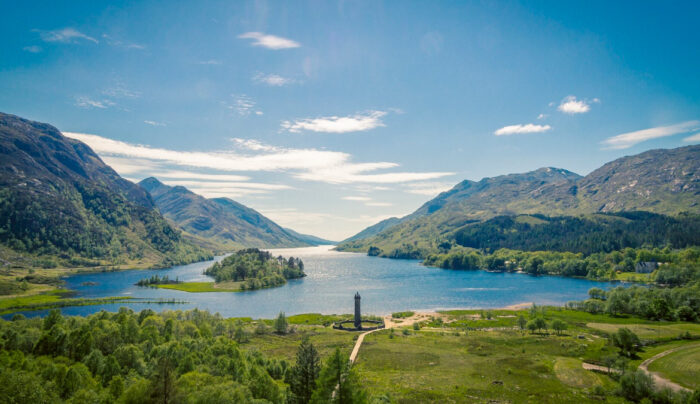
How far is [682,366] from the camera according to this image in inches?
2704

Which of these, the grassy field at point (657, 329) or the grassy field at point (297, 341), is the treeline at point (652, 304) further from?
the grassy field at point (297, 341)

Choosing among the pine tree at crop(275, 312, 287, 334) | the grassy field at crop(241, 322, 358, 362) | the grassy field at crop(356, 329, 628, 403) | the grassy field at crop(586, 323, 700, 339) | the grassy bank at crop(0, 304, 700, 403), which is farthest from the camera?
the pine tree at crop(275, 312, 287, 334)

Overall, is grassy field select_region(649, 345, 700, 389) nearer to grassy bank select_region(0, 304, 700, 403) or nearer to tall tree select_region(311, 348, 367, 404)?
grassy bank select_region(0, 304, 700, 403)

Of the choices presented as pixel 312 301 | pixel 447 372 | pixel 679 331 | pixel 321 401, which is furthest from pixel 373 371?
pixel 312 301

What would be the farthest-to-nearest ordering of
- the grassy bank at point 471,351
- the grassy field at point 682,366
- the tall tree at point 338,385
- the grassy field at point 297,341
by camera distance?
the grassy field at point 297,341 < the grassy field at point 682,366 < the grassy bank at point 471,351 < the tall tree at point 338,385

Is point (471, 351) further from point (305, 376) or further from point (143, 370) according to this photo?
point (143, 370)

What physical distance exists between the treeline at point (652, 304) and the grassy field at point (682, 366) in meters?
40.5

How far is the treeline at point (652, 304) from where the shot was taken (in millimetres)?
111562

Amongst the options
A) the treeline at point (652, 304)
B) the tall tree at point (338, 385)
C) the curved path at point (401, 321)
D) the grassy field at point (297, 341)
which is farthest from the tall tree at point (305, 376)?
the treeline at point (652, 304)

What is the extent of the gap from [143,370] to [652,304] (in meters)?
139

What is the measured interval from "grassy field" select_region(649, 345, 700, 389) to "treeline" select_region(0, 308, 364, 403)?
62291 mm

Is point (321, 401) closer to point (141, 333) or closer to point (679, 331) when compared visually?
point (141, 333)

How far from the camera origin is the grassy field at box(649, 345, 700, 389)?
203 ft

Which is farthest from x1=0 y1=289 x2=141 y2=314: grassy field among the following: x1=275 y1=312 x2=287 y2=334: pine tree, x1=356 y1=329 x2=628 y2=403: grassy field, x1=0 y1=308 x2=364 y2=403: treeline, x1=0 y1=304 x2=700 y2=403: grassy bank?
x1=356 y1=329 x2=628 y2=403: grassy field
